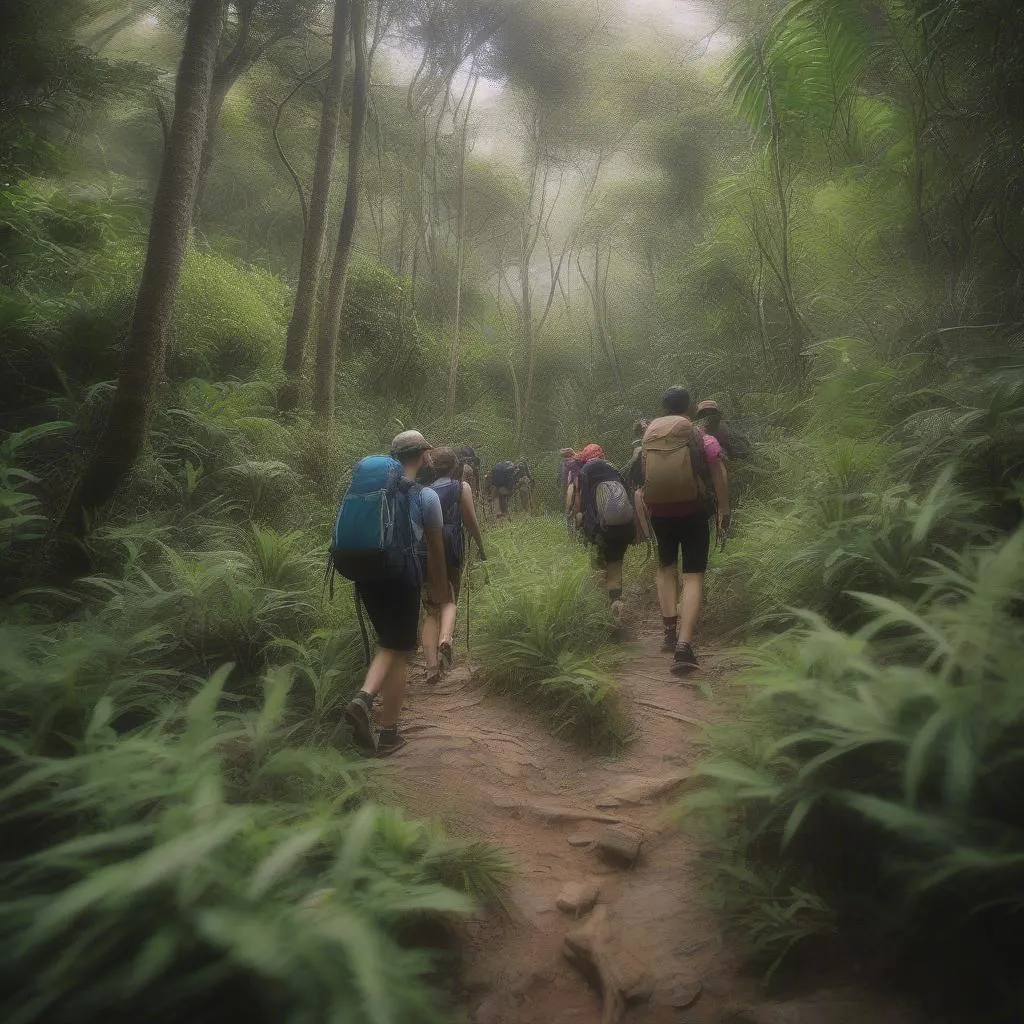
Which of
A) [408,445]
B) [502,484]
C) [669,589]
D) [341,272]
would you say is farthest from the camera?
[502,484]

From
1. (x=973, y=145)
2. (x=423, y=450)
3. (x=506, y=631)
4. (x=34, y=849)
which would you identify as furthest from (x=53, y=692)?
(x=973, y=145)

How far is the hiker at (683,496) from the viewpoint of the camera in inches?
152

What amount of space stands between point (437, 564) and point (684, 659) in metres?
1.83

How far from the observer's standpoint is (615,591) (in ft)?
16.4

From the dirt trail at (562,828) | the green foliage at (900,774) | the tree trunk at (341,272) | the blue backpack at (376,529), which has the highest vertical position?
the tree trunk at (341,272)

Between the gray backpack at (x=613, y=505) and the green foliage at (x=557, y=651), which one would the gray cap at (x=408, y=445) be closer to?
the green foliage at (x=557, y=651)

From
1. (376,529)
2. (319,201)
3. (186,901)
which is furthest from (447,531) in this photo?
(319,201)

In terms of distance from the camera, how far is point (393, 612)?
122 inches

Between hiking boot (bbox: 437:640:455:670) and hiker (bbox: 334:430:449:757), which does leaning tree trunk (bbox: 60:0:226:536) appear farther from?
hiking boot (bbox: 437:640:455:670)

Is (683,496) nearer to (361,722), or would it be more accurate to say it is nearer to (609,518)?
(609,518)

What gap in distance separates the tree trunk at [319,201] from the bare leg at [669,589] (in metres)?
5.60

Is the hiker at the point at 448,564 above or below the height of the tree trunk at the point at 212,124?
below

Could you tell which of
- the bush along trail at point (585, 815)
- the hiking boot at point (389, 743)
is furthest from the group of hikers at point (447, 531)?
the bush along trail at point (585, 815)

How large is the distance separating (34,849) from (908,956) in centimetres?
231
